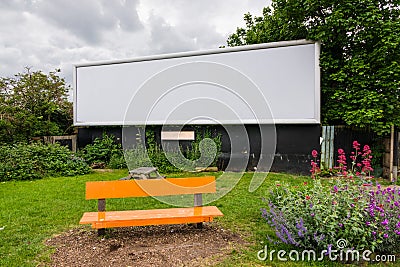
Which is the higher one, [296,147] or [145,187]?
[296,147]

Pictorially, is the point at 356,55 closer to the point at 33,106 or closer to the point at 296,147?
the point at 296,147

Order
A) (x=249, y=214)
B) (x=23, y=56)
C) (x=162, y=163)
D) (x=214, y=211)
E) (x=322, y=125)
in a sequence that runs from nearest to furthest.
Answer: (x=214, y=211), (x=249, y=214), (x=322, y=125), (x=162, y=163), (x=23, y=56)

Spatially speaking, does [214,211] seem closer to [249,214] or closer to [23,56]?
[249,214]

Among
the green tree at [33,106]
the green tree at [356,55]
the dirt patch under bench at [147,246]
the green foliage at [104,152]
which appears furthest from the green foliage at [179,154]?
the dirt patch under bench at [147,246]

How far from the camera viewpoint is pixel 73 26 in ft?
33.0

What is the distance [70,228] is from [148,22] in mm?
6783

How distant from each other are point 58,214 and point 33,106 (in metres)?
8.14

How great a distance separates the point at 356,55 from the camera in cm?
766

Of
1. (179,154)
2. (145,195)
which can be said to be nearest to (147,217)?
(145,195)

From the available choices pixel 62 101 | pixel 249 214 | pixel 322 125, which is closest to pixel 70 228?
pixel 249 214

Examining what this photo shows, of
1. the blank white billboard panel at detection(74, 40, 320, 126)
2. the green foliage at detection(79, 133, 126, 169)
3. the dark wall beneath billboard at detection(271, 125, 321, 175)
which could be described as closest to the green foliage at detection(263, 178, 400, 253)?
the dark wall beneath billboard at detection(271, 125, 321, 175)

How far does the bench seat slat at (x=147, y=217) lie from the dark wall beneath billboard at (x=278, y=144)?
4.88m

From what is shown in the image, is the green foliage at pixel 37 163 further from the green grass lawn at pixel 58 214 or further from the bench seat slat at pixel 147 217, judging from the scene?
the bench seat slat at pixel 147 217

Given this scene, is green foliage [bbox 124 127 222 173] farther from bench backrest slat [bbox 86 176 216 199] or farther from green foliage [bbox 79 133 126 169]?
bench backrest slat [bbox 86 176 216 199]
